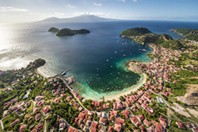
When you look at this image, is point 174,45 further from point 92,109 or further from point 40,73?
point 40,73

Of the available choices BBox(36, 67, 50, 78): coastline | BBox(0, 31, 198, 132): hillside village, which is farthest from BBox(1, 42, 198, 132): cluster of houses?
BBox(36, 67, 50, 78): coastline

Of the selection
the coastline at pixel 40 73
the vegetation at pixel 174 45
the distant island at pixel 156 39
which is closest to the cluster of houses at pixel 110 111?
the coastline at pixel 40 73

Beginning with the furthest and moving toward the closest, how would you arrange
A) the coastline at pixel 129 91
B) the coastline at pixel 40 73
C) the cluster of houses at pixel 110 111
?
the coastline at pixel 40 73, the coastline at pixel 129 91, the cluster of houses at pixel 110 111

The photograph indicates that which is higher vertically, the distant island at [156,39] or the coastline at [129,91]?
the distant island at [156,39]

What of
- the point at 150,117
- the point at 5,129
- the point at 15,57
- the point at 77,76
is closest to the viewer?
the point at 5,129

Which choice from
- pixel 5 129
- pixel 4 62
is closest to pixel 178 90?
pixel 5 129

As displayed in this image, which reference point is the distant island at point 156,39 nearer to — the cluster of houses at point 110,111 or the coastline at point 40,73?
the cluster of houses at point 110,111

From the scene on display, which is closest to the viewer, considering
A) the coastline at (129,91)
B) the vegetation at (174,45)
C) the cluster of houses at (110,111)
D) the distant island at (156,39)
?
the cluster of houses at (110,111)

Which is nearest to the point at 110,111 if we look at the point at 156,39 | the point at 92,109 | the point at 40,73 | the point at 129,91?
the point at 92,109

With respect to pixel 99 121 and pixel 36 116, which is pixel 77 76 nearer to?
pixel 36 116
